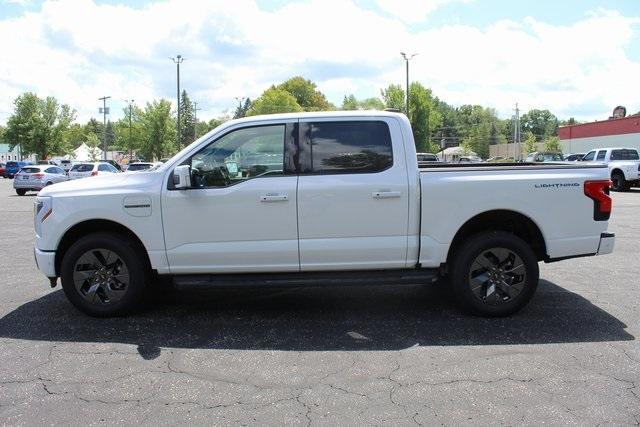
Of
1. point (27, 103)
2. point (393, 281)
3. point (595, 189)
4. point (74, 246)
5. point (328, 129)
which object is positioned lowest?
point (393, 281)

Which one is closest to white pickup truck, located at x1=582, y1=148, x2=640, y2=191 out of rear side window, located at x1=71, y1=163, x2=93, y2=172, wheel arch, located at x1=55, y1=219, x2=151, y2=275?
wheel arch, located at x1=55, y1=219, x2=151, y2=275

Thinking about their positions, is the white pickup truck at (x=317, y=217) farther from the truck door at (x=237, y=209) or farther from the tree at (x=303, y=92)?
the tree at (x=303, y=92)

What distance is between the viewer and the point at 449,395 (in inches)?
148

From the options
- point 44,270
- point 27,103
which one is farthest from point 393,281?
point 27,103

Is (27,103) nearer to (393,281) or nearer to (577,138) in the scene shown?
(577,138)

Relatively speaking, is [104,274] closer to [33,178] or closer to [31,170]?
[33,178]

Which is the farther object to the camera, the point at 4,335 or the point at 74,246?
the point at 74,246

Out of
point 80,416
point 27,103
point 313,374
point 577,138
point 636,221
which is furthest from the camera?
point 27,103

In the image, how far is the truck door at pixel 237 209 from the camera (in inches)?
204

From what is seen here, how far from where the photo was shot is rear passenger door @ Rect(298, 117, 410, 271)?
204 inches

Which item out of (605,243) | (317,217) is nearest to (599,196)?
(605,243)

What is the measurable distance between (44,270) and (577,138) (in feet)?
192

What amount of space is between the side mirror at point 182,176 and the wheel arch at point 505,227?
2.62 meters

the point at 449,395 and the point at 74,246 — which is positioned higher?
the point at 74,246
